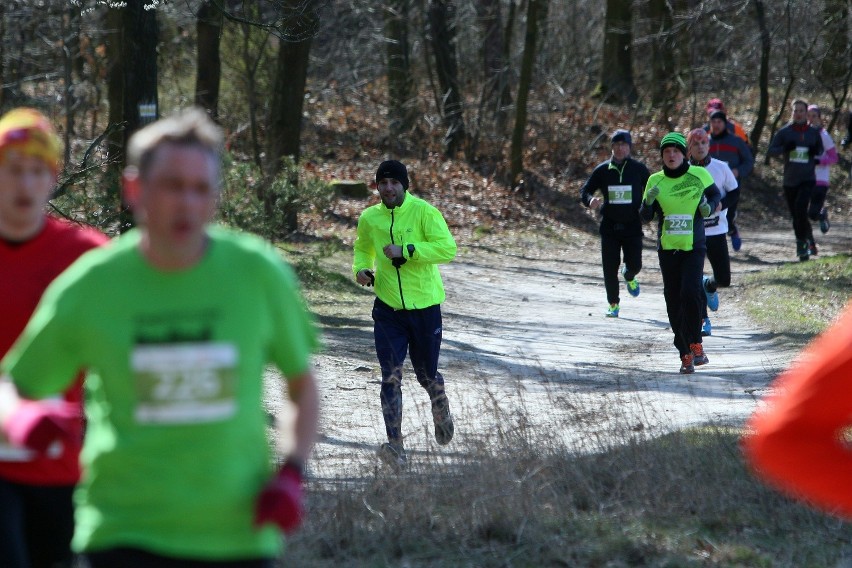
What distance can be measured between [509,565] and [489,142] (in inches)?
974

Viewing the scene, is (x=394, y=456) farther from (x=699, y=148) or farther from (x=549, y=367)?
(x=699, y=148)

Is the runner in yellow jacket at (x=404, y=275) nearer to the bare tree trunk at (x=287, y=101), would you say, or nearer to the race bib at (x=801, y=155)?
the race bib at (x=801, y=155)

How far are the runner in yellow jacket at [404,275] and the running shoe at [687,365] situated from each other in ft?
10.9

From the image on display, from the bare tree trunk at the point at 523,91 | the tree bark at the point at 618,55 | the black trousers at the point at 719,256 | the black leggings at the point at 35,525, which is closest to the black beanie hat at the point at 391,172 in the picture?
the black leggings at the point at 35,525

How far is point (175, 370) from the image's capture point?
8.90ft

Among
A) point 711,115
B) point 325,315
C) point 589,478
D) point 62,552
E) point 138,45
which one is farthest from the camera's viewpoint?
point 711,115

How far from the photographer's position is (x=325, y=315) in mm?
15195

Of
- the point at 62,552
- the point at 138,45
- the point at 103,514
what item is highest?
the point at 138,45

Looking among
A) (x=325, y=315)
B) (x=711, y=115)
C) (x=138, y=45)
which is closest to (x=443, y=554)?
(x=138, y=45)

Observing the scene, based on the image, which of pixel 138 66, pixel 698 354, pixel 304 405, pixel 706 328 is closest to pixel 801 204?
pixel 706 328

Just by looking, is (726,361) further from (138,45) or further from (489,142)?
(489,142)

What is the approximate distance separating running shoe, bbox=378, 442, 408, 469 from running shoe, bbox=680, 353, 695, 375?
4040 mm

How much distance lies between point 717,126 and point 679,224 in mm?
6632

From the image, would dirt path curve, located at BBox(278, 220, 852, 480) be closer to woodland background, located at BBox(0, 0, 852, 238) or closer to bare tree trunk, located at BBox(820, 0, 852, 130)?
woodland background, located at BBox(0, 0, 852, 238)
